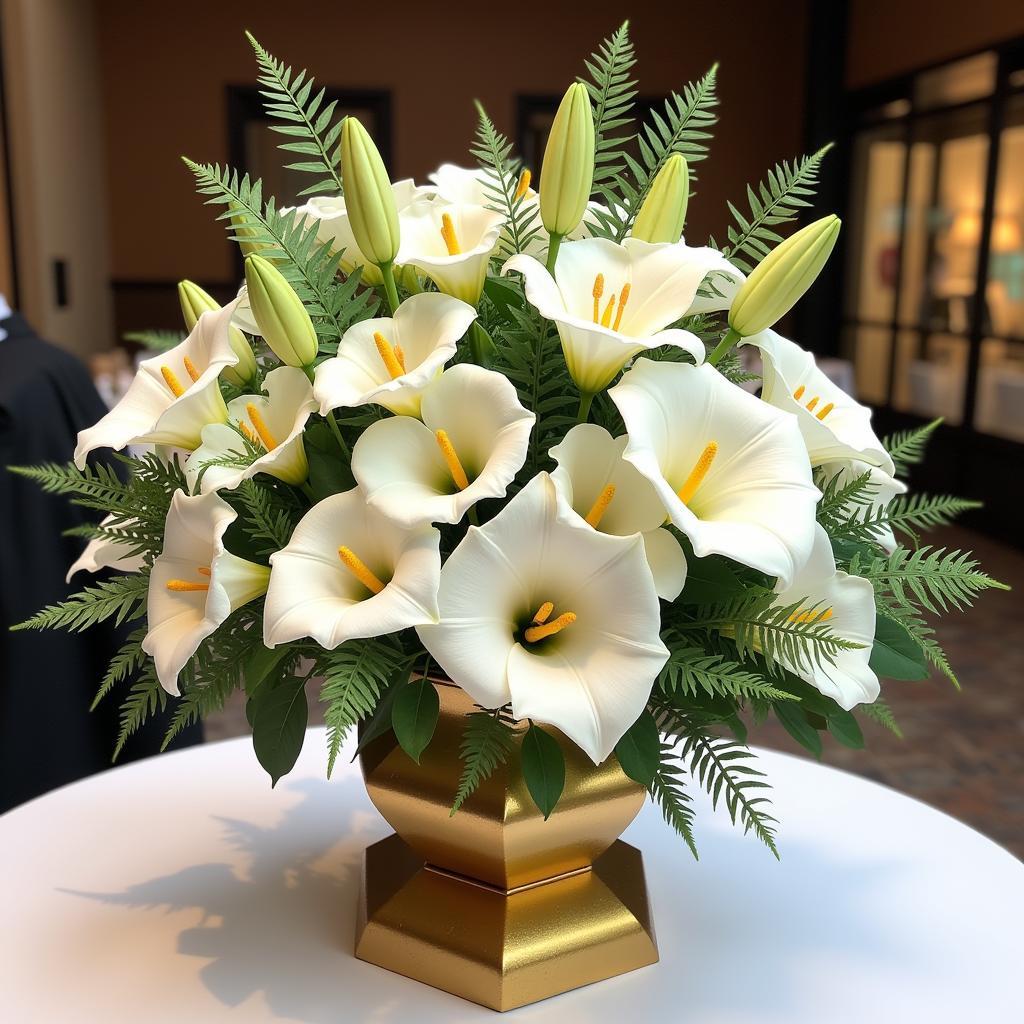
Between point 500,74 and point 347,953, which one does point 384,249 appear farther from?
point 500,74

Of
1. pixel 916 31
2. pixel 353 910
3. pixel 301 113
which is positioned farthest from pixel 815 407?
pixel 916 31

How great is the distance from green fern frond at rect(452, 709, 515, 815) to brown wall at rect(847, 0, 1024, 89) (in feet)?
17.3

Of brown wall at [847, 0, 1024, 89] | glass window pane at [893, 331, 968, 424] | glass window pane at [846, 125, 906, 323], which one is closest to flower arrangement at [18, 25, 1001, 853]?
brown wall at [847, 0, 1024, 89]

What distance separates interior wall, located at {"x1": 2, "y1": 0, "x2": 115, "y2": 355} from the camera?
4.43 m

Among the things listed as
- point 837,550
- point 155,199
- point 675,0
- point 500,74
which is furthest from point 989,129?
point 837,550

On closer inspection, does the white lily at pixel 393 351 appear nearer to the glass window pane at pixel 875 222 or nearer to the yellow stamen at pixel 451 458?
the yellow stamen at pixel 451 458

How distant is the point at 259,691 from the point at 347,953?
0.25m

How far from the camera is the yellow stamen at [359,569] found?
2.09 feet

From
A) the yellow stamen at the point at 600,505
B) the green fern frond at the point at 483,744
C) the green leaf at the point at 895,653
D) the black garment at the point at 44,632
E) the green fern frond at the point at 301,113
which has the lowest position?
the black garment at the point at 44,632

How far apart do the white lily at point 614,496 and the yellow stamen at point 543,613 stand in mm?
52

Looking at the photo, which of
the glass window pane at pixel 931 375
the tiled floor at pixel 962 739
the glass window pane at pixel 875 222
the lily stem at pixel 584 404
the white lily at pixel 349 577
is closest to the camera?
the white lily at pixel 349 577

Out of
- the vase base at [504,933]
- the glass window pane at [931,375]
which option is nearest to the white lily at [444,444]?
the vase base at [504,933]

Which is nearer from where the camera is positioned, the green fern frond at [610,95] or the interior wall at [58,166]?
the green fern frond at [610,95]

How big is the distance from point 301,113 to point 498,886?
56cm
